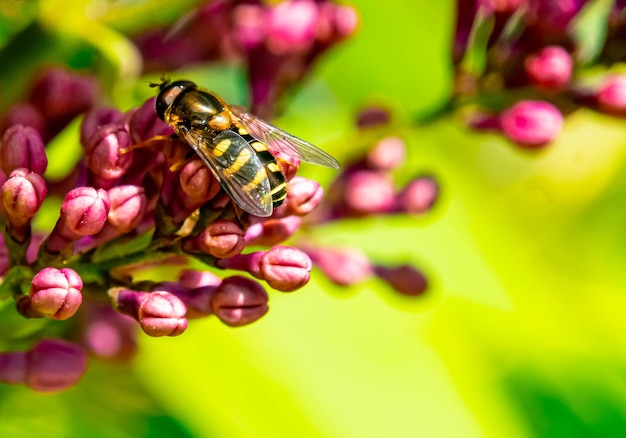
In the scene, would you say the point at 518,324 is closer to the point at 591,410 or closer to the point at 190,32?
the point at 591,410

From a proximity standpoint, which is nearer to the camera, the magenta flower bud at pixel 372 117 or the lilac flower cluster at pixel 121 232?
the lilac flower cluster at pixel 121 232

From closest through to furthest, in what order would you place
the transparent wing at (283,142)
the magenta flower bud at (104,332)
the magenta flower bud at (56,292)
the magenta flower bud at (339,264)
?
the magenta flower bud at (56,292), the transparent wing at (283,142), the magenta flower bud at (104,332), the magenta flower bud at (339,264)

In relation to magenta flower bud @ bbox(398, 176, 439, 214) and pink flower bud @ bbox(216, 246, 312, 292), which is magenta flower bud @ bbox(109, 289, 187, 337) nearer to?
pink flower bud @ bbox(216, 246, 312, 292)

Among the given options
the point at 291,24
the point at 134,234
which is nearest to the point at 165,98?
the point at 134,234

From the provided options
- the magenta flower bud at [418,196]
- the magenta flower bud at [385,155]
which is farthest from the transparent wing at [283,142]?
the magenta flower bud at [418,196]

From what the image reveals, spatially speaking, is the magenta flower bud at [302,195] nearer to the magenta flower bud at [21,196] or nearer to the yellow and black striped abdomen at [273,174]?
the yellow and black striped abdomen at [273,174]

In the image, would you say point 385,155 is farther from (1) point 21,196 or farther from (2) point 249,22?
(1) point 21,196

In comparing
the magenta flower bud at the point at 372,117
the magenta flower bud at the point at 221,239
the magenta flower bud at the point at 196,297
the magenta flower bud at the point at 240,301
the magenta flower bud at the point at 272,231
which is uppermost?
the magenta flower bud at the point at 221,239
